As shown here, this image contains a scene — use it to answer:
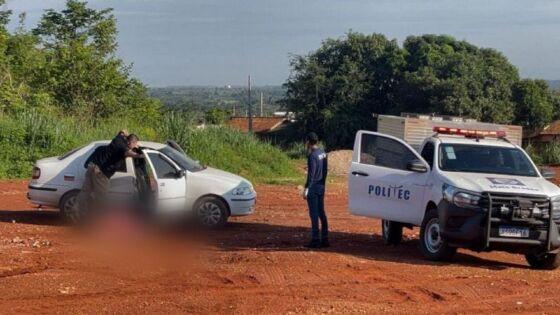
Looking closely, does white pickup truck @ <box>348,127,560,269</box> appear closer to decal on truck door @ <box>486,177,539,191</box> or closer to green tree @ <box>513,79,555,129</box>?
decal on truck door @ <box>486,177,539,191</box>

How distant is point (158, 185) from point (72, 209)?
66.0 inches

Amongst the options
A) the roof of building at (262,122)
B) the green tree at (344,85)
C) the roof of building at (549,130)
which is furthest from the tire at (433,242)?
the roof of building at (262,122)

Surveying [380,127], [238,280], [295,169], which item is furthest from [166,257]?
[295,169]

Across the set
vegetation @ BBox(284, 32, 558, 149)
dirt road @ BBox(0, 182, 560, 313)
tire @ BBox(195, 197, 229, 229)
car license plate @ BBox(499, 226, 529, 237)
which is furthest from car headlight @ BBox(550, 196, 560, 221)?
vegetation @ BBox(284, 32, 558, 149)

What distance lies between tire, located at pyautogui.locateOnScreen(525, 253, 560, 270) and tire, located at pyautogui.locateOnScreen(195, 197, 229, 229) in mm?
5360

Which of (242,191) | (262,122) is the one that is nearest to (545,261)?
(242,191)

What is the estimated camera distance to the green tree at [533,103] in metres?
54.4

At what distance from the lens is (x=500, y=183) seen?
11.3 m

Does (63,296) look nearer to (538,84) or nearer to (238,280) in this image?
(238,280)

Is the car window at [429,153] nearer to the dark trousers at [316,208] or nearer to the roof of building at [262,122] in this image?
the dark trousers at [316,208]

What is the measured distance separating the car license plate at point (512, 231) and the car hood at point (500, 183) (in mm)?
481

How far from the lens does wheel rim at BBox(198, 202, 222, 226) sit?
14.5 metres

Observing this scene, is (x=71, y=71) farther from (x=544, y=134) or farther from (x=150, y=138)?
(x=544, y=134)

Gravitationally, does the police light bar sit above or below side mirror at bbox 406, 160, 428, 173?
above
